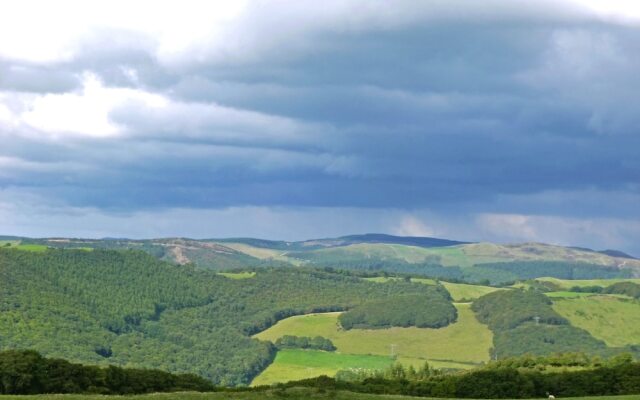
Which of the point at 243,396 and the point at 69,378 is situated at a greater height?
the point at 243,396

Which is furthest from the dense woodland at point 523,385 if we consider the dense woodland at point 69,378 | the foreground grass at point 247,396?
the foreground grass at point 247,396

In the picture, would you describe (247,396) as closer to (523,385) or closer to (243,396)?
(243,396)

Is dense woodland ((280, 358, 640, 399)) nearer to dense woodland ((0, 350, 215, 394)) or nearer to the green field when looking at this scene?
dense woodland ((0, 350, 215, 394))

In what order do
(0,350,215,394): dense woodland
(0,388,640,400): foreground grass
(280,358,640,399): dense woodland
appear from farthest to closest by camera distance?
(280,358,640,399): dense woodland, (0,350,215,394): dense woodland, (0,388,640,400): foreground grass

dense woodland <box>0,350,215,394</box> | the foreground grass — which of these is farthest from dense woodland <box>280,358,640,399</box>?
the foreground grass

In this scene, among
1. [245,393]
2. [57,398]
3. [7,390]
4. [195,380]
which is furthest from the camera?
[195,380]

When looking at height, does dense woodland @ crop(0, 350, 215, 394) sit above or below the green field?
below

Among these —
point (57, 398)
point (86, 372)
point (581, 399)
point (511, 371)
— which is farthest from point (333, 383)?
point (57, 398)

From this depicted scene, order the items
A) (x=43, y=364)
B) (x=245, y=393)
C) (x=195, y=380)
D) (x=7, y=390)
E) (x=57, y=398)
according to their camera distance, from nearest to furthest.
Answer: (x=57, y=398), (x=245, y=393), (x=7, y=390), (x=43, y=364), (x=195, y=380)

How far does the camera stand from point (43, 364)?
12019 centimetres

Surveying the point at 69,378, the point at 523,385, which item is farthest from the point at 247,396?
the point at 523,385

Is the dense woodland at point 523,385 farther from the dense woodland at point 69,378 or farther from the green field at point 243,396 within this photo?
the green field at point 243,396

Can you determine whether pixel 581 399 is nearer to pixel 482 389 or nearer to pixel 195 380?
pixel 482 389

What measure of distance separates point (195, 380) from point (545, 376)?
55.8 meters
